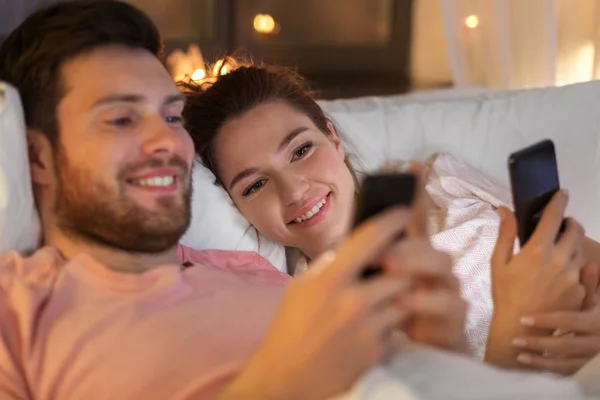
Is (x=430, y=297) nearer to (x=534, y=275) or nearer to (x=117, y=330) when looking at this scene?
(x=534, y=275)

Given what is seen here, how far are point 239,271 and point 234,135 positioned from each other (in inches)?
12.4

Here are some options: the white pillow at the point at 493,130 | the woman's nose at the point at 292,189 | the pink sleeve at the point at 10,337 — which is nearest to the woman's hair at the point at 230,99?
the woman's nose at the point at 292,189

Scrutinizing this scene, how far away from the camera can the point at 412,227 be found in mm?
A: 796

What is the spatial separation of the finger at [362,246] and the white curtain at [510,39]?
1562mm

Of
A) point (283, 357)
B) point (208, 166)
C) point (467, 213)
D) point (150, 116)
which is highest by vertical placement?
point (150, 116)

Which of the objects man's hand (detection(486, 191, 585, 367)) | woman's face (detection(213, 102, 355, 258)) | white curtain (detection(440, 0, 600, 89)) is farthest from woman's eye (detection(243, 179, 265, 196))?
white curtain (detection(440, 0, 600, 89))

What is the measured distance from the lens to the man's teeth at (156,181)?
1030mm

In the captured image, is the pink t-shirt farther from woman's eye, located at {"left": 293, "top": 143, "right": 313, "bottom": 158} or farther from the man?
woman's eye, located at {"left": 293, "top": 143, "right": 313, "bottom": 158}

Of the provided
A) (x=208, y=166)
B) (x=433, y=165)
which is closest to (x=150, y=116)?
(x=208, y=166)

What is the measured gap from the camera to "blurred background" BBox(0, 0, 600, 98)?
2.34m

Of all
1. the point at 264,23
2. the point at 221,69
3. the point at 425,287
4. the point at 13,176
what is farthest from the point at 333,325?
the point at 264,23

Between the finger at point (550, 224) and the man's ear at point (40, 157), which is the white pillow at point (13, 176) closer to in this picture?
the man's ear at point (40, 157)

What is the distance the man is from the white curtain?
4.07 ft

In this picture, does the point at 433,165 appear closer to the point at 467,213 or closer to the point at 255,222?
the point at 467,213
